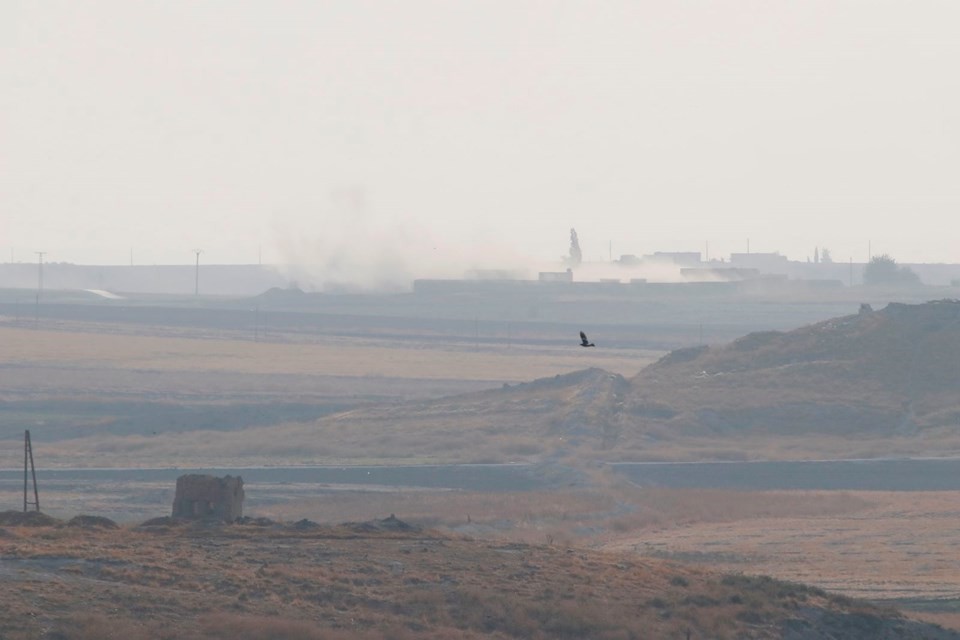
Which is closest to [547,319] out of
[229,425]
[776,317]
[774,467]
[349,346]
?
[776,317]

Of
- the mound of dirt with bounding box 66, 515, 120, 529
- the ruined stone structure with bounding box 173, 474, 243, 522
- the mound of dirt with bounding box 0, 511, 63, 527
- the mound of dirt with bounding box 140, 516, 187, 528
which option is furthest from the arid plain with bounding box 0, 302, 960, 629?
the mound of dirt with bounding box 0, 511, 63, 527

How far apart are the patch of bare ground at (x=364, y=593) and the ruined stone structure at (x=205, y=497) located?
9.40 ft

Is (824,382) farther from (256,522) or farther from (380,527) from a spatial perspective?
(256,522)

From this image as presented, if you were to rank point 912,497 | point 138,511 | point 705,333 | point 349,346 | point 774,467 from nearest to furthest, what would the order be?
1. point 138,511
2. point 912,497
3. point 774,467
4. point 349,346
5. point 705,333

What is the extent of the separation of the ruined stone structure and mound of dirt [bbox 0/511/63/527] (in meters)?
3.63

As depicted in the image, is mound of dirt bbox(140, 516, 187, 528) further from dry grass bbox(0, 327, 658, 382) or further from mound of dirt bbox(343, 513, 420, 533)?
dry grass bbox(0, 327, 658, 382)

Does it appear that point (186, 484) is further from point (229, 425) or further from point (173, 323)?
point (173, 323)

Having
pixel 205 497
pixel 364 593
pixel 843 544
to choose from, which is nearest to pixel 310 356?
pixel 843 544

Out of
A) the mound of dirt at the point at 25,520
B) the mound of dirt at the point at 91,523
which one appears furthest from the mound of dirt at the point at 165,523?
the mound of dirt at the point at 25,520

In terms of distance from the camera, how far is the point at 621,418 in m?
84.4

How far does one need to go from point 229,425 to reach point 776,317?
93695mm

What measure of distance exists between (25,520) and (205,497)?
4582 mm

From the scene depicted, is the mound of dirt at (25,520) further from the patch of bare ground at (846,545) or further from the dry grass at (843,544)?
the dry grass at (843,544)

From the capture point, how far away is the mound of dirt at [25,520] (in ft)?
120
